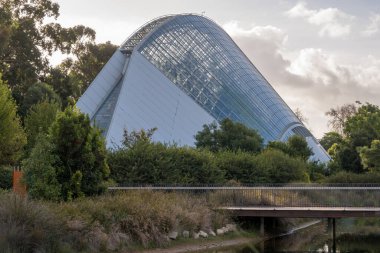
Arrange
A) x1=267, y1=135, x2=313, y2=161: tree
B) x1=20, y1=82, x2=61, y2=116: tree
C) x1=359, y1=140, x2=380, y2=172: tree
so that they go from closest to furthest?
x1=359, y1=140, x2=380, y2=172: tree
x1=267, y1=135, x2=313, y2=161: tree
x1=20, y1=82, x2=61, y2=116: tree

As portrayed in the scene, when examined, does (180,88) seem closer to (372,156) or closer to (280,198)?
(372,156)

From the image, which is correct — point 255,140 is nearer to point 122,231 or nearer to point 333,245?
point 333,245

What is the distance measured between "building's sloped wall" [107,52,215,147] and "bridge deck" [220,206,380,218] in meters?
19.0

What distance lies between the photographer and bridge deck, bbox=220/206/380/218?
28688 millimetres

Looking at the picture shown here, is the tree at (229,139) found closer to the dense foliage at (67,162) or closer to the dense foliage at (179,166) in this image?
the dense foliage at (179,166)

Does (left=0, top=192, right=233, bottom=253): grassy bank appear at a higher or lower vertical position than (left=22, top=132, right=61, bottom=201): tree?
lower

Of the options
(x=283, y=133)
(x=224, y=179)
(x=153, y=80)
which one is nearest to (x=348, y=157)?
(x=283, y=133)

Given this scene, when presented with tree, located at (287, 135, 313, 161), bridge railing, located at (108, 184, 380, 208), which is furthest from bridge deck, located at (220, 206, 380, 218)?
tree, located at (287, 135, 313, 161)

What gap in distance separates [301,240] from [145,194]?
8.01 m

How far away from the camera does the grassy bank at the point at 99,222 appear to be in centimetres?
1950

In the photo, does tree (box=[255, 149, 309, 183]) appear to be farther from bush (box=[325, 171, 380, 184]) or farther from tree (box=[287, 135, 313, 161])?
tree (box=[287, 135, 313, 161])

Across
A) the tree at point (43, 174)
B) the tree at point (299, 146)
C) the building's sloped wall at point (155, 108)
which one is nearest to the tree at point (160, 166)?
the tree at point (43, 174)

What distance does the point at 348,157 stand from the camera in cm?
5631

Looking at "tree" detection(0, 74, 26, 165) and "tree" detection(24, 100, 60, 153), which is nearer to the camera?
"tree" detection(0, 74, 26, 165)
